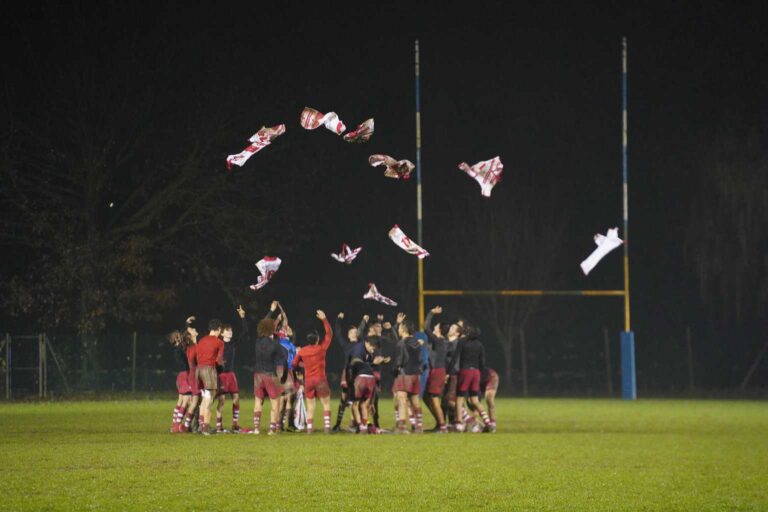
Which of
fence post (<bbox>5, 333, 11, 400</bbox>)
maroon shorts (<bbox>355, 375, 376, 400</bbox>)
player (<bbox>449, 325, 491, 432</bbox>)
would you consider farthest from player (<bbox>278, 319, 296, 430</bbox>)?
fence post (<bbox>5, 333, 11, 400</bbox>)

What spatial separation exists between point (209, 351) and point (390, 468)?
5971 mm

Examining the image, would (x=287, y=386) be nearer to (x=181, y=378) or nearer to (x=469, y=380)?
(x=181, y=378)

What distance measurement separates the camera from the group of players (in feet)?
68.2

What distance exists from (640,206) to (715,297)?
10235mm

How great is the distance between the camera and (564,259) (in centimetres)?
5628

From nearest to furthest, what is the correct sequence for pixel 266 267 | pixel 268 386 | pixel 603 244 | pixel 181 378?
pixel 268 386 < pixel 181 378 < pixel 266 267 < pixel 603 244

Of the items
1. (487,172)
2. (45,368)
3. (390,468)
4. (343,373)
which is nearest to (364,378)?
(343,373)

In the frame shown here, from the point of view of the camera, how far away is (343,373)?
21.9 metres

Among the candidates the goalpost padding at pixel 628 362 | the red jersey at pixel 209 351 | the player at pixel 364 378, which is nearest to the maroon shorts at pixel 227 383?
the red jersey at pixel 209 351

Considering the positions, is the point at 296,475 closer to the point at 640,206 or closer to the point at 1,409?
the point at 1,409

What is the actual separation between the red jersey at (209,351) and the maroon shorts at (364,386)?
7.76ft

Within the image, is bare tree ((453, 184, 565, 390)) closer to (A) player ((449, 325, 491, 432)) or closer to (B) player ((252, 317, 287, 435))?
(A) player ((449, 325, 491, 432))

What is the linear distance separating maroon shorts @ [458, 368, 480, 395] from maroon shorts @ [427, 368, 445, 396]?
36 cm

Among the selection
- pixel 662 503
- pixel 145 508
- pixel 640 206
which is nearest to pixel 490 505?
pixel 662 503
